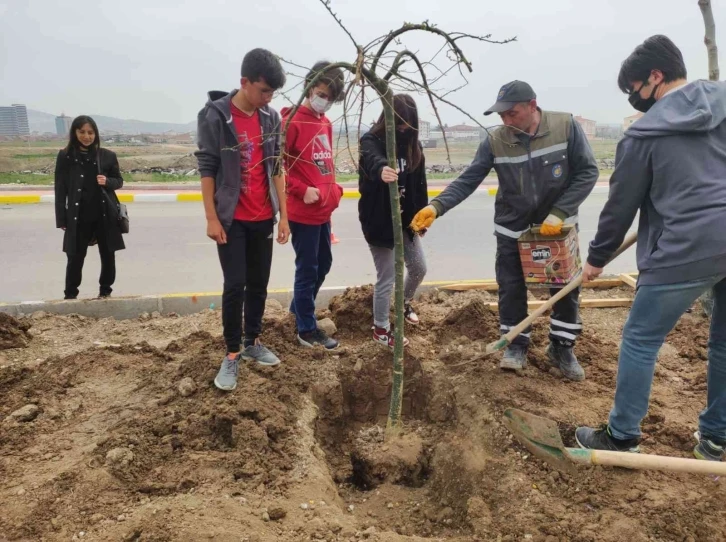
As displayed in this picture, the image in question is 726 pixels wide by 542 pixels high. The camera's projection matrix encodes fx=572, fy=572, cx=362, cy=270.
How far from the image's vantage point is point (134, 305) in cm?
532

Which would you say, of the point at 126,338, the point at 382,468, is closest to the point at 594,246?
the point at 382,468

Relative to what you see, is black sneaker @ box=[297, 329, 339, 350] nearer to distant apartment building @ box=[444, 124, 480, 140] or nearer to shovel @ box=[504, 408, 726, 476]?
shovel @ box=[504, 408, 726, 476]

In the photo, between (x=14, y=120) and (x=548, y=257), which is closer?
(x=548, y=257)

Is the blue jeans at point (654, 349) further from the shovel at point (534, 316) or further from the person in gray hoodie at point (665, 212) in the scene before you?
the shovel at point (534, 316)

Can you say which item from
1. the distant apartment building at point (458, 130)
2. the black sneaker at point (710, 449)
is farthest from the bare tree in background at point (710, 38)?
the black sneaker at point (710, 449)

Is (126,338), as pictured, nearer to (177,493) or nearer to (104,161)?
(104,161)

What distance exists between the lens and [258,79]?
3305 millimetres

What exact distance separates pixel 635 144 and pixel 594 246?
1.99 ft

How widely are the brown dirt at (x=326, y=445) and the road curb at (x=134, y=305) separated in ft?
1.66

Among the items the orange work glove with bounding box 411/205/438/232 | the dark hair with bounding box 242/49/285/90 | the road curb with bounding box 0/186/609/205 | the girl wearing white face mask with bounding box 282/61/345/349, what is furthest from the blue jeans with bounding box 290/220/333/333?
the road curb with bounding box 0/186/609/205

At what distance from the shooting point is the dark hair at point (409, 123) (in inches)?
150

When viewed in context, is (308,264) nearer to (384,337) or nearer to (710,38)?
(384,337)

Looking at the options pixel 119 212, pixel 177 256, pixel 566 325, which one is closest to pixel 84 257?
pixel 119 212

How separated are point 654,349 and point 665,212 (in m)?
0.67
